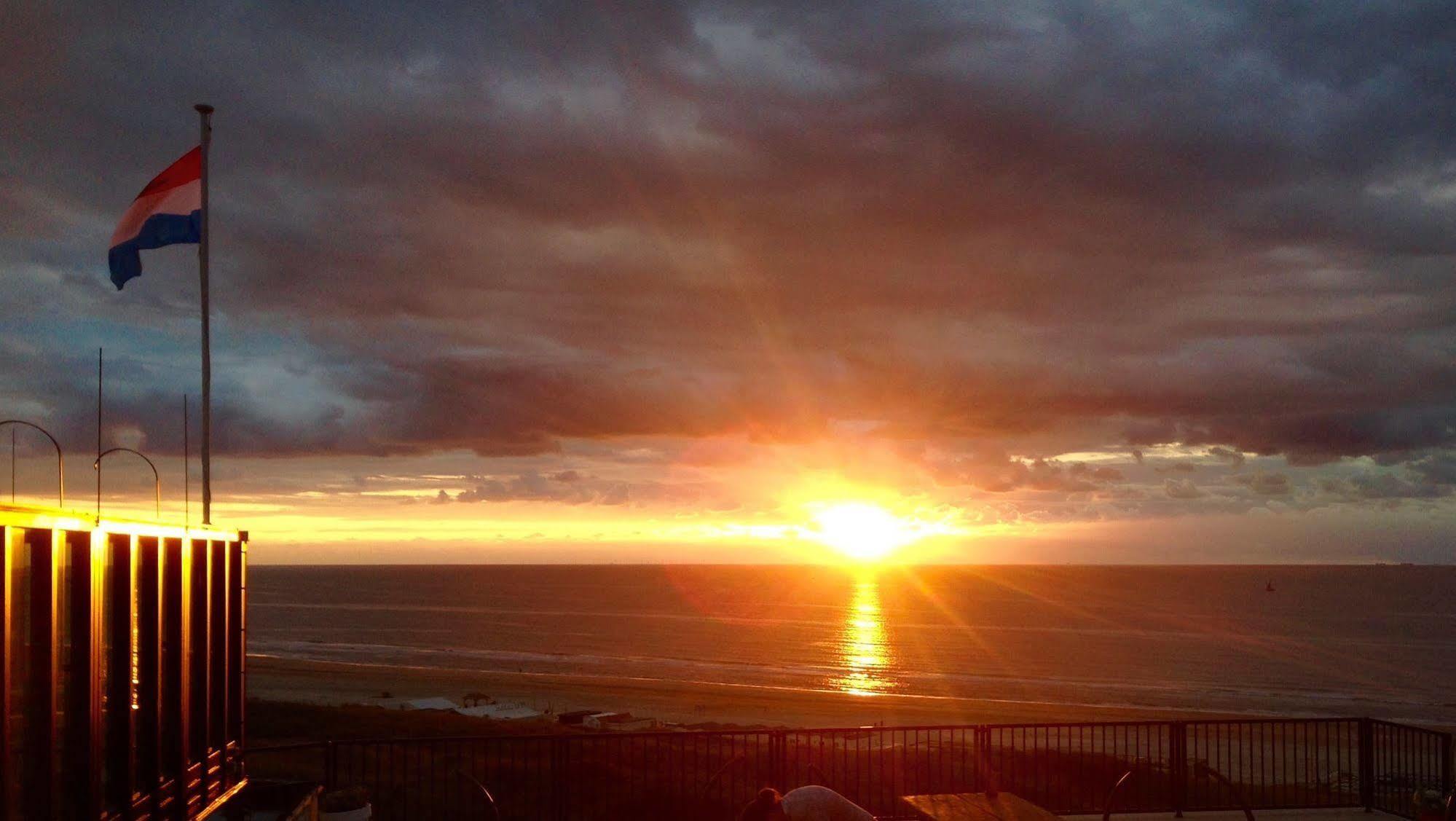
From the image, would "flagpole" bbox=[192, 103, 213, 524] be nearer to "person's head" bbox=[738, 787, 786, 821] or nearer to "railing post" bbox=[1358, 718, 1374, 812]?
"person's head" bbox=[738, 787, 786, 821]

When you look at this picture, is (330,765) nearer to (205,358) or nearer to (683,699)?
(205,358)

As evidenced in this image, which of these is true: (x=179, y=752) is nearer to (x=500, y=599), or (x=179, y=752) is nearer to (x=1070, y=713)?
(x=1070, y=713)

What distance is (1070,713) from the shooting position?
5456 cm

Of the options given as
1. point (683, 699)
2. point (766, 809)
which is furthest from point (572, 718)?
point (766, 809)

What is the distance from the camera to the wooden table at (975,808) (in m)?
8.91

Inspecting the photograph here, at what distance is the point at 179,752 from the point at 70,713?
6.50 feet

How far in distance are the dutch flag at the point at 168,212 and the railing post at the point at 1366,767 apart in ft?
42.3

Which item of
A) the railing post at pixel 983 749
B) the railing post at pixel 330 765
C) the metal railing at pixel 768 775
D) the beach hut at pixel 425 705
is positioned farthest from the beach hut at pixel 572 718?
the railing post at pixel 983 749

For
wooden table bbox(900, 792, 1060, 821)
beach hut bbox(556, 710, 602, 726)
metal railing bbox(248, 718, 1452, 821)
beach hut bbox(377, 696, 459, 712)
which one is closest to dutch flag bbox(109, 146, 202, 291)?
metal railing bbox(248, 718, 1452, 821)

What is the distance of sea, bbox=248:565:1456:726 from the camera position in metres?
67.9

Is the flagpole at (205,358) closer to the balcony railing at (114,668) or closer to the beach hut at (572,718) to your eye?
the balcony railing at (114,668)

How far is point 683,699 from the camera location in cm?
5806

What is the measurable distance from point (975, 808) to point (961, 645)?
92.7m

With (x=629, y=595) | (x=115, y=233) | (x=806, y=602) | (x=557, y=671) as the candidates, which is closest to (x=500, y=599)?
(x=629, y=595)
